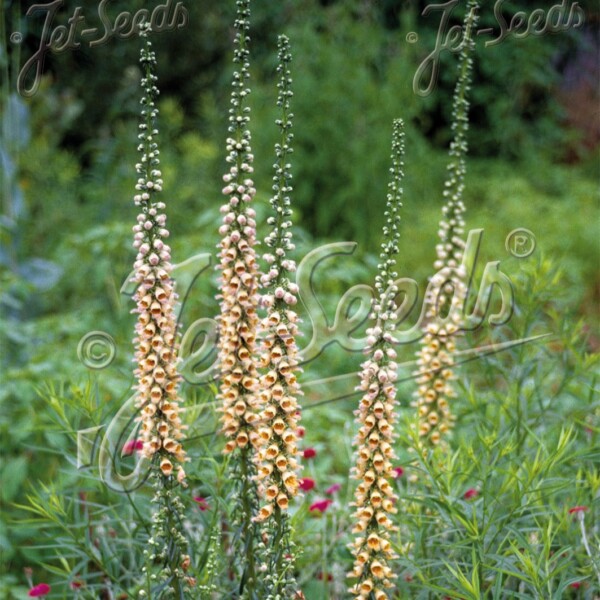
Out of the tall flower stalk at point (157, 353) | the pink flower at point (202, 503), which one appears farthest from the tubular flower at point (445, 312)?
the tall flower stalk at point (157, 353)

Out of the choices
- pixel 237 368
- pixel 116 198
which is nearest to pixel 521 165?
pixel 116 198

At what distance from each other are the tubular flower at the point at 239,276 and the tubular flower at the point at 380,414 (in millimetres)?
327

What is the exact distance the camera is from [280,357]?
2.14m

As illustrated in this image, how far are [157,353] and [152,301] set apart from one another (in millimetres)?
144

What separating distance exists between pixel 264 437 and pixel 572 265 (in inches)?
197

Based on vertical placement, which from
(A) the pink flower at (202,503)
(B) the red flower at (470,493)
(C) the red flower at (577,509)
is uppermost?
(C) the red flower at (577,509)

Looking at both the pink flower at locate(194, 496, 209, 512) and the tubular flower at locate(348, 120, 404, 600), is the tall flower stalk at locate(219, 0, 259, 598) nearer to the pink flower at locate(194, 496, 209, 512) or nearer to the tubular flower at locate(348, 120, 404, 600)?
the pink flower at locate(194, 496, 209, 512)

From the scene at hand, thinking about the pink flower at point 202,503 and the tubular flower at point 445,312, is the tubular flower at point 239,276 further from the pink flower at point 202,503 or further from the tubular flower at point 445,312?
the tubular flower at point 445,312

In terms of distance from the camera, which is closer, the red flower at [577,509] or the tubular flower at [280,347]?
the tubular flower at [280,347]

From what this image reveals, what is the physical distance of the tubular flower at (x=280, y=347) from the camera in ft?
6.88

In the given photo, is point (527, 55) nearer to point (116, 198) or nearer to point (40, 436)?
point (116, 198)

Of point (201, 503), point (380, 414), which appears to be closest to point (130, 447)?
point (201, 503)

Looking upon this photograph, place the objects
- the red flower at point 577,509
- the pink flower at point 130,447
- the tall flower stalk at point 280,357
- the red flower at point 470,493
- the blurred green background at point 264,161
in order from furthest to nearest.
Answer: the blurred green background at point 264,161
the pink flower at point 130,447
the red flower at point 470,493
the red flower at point 577,509
the tall flower stalk at point 280,357

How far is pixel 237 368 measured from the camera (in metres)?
2.31
